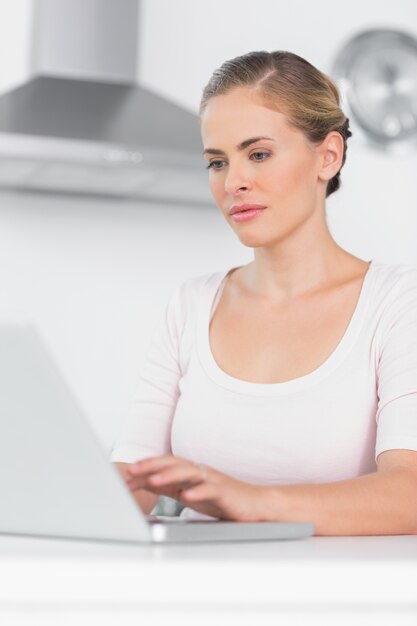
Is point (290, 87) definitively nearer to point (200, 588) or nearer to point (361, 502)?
point (361, 502)

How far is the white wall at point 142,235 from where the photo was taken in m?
3.45

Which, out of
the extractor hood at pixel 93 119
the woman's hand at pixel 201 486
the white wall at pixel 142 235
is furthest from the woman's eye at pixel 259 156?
the white wall at pixel 142 235

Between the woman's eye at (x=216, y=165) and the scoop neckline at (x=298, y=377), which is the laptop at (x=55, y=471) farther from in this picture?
the woman's eye at (x=216, y=165)

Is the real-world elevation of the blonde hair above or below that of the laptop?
above

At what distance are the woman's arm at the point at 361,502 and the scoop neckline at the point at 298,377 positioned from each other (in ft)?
0.67

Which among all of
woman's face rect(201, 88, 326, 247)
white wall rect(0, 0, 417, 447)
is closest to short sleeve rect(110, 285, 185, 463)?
woman's face rect(201, 88, 326, 247)

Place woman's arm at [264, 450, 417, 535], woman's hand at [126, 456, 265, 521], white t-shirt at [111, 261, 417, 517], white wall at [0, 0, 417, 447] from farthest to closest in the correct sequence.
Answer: white wall at [0, 0, 417, 447] < white t-shirt at [111, 261, 417, 517] < woman's arm at [264, 450, 417, 535] < woman's hand at [126, 456, 265, 521]

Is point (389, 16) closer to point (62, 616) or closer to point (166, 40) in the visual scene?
point (166, 40)

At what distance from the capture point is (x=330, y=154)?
1.67 meters

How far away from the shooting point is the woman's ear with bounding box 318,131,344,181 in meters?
1.66

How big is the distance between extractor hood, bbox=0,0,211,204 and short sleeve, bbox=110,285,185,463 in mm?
1171

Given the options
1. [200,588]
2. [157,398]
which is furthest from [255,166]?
[200,588]

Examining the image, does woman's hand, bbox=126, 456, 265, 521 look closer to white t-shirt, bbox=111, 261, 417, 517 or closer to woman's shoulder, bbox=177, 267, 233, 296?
white t-shirt, bbox=111, 261, 417, 517

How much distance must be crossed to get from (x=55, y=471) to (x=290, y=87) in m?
0.91
